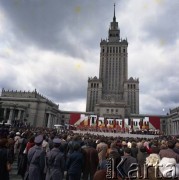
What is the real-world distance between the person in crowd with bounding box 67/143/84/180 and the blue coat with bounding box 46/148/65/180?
92cm

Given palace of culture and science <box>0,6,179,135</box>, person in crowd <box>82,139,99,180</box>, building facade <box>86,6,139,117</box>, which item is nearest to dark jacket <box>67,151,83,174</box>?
person in crowd <box>82,139,99,180</box>

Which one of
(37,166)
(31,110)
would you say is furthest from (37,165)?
(31,110)

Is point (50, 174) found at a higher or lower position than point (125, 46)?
lower

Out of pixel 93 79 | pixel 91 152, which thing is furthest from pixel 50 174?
pixel 93 79

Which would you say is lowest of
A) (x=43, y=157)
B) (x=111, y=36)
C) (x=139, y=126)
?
(x=43, y=157)

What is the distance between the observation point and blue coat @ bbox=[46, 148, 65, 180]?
668cm

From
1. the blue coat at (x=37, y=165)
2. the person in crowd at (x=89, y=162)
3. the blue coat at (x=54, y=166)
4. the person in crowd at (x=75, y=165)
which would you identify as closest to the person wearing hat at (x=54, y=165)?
the blue coat at (x=54, y=166)

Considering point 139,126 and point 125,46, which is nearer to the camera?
point 139,126

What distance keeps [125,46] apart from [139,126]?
84.7 meters

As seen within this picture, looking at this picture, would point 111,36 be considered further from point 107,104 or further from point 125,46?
point 107,104

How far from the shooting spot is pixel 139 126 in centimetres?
5669

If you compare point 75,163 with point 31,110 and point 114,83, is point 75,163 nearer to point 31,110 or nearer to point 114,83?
point 31,110

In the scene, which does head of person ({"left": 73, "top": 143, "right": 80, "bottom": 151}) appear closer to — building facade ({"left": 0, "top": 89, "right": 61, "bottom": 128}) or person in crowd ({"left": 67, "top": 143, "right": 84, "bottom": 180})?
person in crowd ({"left": 67, "top": 143, "right": 84, "bottom": 180})

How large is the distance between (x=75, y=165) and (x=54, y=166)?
48.0 inches
